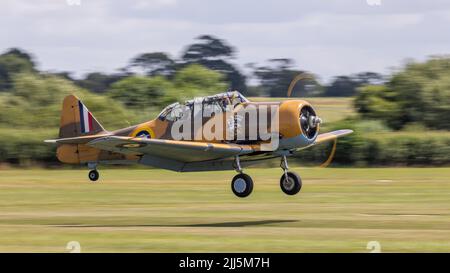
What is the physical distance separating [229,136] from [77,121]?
17.5 feet

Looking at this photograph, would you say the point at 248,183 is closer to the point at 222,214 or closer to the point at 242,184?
the point at 242,184

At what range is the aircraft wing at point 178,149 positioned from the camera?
17.8m

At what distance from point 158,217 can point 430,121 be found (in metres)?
29.3

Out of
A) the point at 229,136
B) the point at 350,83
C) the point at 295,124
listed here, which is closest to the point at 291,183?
the point at 295,124

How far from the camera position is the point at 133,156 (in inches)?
793

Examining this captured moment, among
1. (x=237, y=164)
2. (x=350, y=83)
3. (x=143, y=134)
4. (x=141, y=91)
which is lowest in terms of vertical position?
(x=237, y=164)

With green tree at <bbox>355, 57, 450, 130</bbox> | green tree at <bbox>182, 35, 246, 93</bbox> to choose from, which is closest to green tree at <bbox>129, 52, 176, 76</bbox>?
green tree at <bbox>182, 35, 246, 93</bbox>

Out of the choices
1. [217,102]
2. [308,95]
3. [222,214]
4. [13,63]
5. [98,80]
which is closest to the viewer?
[222,214]

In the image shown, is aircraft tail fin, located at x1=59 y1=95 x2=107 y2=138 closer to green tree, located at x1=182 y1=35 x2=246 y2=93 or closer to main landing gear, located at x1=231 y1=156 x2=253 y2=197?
main landing gear, located at x1=231 y1=156 x2=253 y2=197

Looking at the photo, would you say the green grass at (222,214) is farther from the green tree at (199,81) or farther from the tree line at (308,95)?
the green tree at (199,81)

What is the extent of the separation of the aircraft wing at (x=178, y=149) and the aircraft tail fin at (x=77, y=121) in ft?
12.2

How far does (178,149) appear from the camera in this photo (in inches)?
724

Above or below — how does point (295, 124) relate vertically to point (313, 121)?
below
